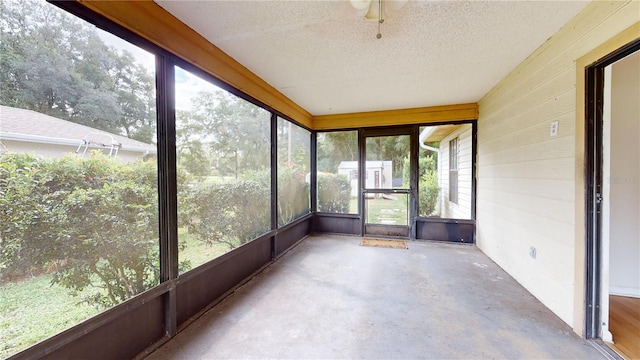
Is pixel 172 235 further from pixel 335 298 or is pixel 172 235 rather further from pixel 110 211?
pixel 335 298

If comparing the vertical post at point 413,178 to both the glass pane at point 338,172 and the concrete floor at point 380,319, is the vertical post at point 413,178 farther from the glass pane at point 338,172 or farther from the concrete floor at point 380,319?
the concrete floor at point 380,319

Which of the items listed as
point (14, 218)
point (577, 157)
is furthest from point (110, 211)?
point (577, 157)

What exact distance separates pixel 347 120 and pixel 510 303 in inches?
145

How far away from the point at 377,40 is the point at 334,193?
324 centimetres

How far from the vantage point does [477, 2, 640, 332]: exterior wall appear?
180 centimetres

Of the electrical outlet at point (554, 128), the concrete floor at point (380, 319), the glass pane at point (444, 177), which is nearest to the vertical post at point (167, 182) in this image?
the concrete floor at point (380, 319)

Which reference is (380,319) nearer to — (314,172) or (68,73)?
(68,73)

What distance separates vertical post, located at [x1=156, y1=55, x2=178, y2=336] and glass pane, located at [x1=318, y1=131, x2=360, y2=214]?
3.36 m

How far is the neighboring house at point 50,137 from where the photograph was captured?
110 centimetres

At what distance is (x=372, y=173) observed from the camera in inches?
187

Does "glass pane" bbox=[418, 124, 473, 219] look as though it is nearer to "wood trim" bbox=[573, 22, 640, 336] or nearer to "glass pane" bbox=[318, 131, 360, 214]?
"glass pane" bbox=[318, 131, 360, 214]

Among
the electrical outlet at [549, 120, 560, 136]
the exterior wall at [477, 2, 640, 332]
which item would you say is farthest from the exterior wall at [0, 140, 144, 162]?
the electrical outlet at [549, 120, 560, 136]

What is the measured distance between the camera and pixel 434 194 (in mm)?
4473

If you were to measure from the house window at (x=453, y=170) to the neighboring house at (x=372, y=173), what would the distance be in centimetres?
113
